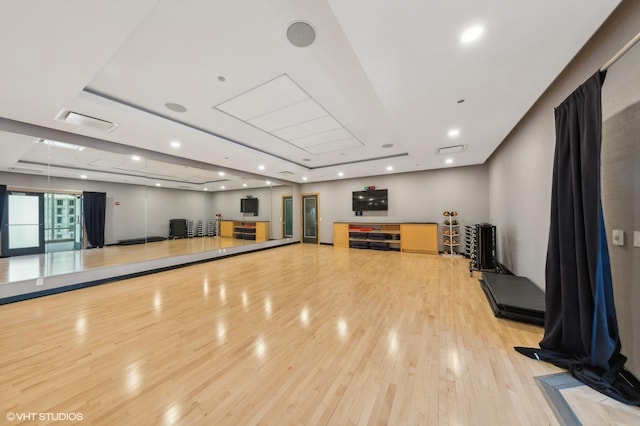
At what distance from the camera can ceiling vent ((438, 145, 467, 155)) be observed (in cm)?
489

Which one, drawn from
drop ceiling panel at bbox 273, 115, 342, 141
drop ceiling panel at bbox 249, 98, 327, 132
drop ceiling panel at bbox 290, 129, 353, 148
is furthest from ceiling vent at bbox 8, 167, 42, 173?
drop ceiling panel at bbox 290, 129, 353, 148

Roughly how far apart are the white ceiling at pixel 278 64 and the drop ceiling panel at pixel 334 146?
2.42ft

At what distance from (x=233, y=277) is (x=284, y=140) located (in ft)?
10.7

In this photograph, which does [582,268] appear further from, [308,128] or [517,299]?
[308,128]

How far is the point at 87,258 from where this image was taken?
15.4 ft

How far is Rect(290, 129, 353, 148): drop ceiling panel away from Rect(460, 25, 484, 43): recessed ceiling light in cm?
257

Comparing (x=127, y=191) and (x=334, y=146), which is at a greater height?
(x=334, y=146)

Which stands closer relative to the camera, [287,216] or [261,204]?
[261,204]

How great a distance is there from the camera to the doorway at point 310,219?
32.8 feet

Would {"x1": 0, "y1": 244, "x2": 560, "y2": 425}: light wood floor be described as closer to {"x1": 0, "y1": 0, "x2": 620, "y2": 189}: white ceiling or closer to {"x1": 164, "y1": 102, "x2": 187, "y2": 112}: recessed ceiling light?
{"x1": 0, "y1": 0, "x2": 620, "y2": 189}: white ceiling

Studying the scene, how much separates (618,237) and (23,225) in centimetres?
888

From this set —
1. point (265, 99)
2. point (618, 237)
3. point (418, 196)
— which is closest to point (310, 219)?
point (418, 196)

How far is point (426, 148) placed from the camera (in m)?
4.96

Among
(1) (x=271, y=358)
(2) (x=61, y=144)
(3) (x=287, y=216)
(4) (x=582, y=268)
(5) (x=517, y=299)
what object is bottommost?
(1) (x=271, y=358)
